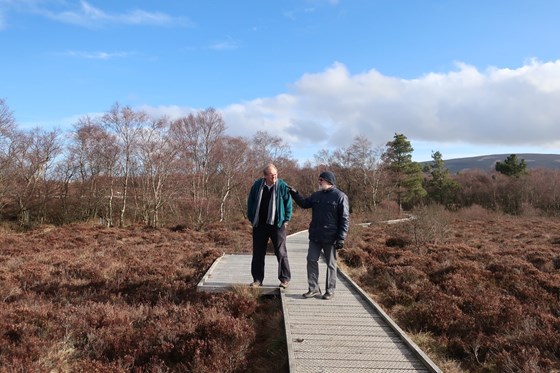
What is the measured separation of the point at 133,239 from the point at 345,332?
54.4 ft

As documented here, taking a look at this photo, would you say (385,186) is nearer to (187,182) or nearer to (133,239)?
(187,182)

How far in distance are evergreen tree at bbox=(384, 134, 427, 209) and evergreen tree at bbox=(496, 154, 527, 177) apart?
12561 mm

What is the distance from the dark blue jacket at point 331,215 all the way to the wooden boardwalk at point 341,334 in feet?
3.38

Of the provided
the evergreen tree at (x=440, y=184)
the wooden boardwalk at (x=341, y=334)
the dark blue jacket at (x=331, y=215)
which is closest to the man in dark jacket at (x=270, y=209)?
the dark blue jacket at (x=331, y=215)

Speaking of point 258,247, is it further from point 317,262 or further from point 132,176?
point 132,176

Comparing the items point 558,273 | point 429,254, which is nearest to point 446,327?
point 558,273

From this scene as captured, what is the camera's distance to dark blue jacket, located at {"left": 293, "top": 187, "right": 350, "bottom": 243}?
247 inches

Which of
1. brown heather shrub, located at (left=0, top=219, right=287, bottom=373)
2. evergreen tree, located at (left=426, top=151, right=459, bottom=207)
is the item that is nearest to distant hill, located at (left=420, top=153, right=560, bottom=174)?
evergreen tree, located at (left=426, top=151, right=459, bottom=207)

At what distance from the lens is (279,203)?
6.61 metres

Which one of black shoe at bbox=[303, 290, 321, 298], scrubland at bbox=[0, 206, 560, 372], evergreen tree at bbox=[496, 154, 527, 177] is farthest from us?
evergreen tree at bbox=[496, 154, 527, 177]

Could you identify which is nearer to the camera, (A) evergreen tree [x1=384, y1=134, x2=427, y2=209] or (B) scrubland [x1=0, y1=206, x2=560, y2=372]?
(B) scrubland [x1=0, y1=206, x2=560, y2=372]

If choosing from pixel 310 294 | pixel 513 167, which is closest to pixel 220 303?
pixel 310 294

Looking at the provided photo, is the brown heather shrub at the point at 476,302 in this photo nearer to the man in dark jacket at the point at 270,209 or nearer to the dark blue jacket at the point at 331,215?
the dark blue jacket at the point at 331,215

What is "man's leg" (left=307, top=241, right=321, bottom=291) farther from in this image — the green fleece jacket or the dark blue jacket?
the green fleece jacket
